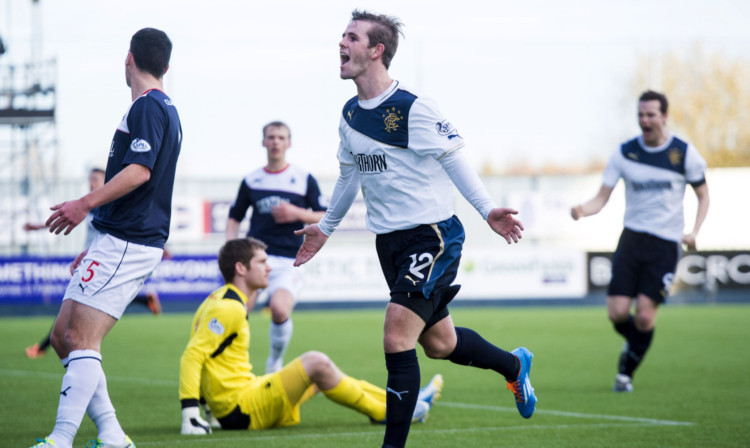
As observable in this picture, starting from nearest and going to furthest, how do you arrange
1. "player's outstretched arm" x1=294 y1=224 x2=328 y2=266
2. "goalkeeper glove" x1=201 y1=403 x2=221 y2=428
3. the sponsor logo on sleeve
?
1. "player's outstretched arm" x1=294 y1=224 x2=328 y2=266
2. the sponsor logo on sleeve
3. "goalkeeper glove" x1=201 y1=403 x2=221 y2=428

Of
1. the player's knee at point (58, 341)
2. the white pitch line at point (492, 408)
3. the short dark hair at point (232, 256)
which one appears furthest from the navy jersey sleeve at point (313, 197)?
the player's knee at point (58, 341)

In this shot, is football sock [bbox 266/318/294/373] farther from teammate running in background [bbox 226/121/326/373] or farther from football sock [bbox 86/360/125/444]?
football sock [bbox 86/360/125/444]

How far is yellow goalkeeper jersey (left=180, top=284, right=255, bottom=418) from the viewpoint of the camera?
5.80 m

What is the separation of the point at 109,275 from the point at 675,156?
216 inches

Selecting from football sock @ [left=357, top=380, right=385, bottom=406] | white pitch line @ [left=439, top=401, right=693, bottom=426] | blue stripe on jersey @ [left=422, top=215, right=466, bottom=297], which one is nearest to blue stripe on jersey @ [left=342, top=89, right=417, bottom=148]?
blue stripe on jersey @ [left=422, top=215, right=466, bottom=297]

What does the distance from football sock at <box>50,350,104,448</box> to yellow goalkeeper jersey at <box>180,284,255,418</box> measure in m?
1.05

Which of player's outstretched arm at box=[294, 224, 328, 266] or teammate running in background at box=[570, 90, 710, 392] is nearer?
player's outstretched arm at box=[294, 224, 328, 266]

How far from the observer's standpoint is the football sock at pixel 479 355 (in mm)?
5086

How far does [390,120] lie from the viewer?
478 cm

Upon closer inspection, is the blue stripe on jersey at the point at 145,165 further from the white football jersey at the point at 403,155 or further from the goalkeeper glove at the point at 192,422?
the goalkeeper glove at the point at 192,422

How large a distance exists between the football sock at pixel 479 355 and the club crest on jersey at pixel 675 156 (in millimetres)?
3834

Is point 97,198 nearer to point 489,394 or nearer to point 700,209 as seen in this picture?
point 489,394

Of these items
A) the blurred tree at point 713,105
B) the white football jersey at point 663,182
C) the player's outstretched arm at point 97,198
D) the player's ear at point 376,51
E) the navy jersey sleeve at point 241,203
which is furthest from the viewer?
the blurred tree at point 713,105

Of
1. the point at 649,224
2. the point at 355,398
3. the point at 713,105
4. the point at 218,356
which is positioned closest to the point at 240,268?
the point at 218,356
